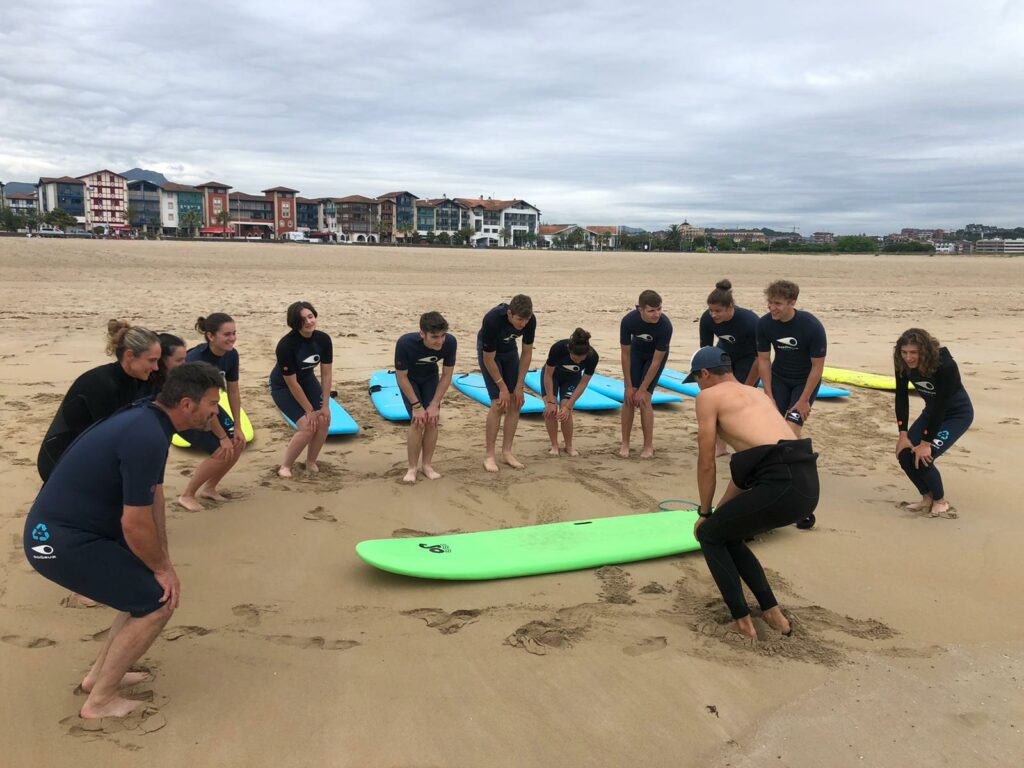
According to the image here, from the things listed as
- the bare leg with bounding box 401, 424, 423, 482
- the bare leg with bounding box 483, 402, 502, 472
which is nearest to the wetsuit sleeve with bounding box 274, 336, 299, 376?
the bare leg with bounding box 401, 424, 423, 482

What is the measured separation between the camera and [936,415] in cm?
477

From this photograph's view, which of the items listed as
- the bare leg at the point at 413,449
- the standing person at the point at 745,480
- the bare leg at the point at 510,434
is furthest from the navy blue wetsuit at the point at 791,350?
the bare leg at the point at 413,449

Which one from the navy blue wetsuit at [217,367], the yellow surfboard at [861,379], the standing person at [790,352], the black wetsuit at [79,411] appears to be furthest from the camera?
the yellow surfboard at [861,379]

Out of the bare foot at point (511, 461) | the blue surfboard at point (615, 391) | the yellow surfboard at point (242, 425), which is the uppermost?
the blue surfboard at point (615, 391)

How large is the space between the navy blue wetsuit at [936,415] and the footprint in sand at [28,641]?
511 cm

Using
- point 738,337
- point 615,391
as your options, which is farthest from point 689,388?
point 738,337

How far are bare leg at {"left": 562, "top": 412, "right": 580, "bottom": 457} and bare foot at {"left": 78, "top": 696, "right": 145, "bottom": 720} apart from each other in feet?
13.3

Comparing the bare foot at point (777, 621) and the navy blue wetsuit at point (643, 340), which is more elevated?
the navy blue wetsuit at point (643, 340)

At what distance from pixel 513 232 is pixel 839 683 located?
3985 inches

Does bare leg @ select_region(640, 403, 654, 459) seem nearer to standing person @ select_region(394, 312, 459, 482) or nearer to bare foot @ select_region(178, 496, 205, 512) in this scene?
standing person @ select_region(394, 312, 459, 482)

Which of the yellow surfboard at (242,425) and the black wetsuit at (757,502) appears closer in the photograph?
the black wetsuit at (757,502)

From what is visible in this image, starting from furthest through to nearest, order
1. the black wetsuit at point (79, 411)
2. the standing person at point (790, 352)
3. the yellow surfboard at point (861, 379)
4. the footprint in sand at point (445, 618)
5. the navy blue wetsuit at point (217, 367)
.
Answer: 1. the yellow surfboard at point (861, 379)
2. the standing person at point (790, 352)
3. the navy blue wetsuit at point (217, 367)
4. the footprint in sand at point (445, 618)
5. the black wetsuit at point (79, 411)

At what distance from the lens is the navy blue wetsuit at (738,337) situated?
19.7 feet

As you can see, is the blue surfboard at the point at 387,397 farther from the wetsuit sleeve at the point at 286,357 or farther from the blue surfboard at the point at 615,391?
the blue surfboard at the point at 615,391
